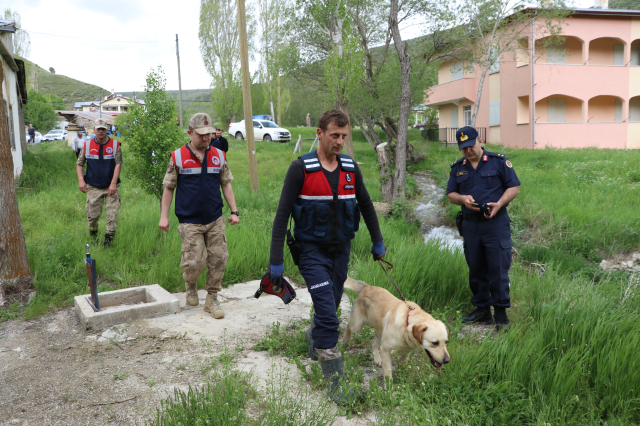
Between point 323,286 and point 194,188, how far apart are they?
6.97 ft

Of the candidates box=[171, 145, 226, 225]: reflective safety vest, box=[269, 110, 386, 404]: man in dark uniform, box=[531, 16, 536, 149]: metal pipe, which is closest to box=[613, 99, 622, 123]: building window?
box=[531, 16, 536, 149]: metal pipe

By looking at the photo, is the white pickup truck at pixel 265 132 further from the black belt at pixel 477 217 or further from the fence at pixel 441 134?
the black belt at pixel 477 217

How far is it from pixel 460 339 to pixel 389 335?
1.09 m

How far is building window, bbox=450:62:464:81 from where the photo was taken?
95.4 ft

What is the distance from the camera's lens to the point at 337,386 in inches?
130

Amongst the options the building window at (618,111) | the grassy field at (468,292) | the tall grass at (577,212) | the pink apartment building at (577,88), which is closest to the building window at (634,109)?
the pink apartment building at (577,88)

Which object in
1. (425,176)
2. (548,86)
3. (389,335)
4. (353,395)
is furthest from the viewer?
(548,86)

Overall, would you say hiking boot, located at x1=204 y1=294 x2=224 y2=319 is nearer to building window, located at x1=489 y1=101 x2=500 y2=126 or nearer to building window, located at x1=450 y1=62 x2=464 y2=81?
building window, located at x1=489 y1=101 x2=500 y2=126

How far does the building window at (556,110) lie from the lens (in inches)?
983

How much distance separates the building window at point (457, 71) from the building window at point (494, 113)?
3.36 m

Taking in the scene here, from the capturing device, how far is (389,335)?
11.5 ft

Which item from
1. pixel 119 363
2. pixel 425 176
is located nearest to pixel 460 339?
pixel 119 363

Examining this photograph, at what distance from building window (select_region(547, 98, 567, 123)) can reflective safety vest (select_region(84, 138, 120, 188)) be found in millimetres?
24079

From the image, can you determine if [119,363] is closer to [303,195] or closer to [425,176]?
[303,195]
